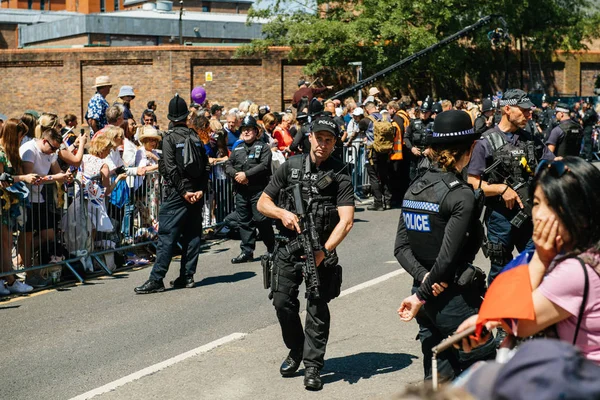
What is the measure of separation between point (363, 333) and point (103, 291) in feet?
11.4

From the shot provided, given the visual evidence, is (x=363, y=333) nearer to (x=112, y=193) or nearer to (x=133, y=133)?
(x=112, y=193)

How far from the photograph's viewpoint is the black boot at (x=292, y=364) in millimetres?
6562

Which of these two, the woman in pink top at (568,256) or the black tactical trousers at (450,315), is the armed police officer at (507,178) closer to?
the black tactical trousers at (450,315)

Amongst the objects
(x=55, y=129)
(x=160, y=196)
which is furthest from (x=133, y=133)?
(x=55, y=129)

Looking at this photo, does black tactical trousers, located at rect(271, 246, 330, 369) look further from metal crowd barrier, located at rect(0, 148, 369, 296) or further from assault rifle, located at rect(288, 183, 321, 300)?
metal crowd barrier, located at rect(0, 148, 369, 296)

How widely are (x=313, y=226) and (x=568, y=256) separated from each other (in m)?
3.20

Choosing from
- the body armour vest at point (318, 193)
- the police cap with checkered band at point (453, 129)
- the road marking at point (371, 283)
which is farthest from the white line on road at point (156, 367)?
the police cap with checkered band at point (453, 129)

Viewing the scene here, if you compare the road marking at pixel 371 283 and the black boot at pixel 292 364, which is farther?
the road marking at pixel 371 283

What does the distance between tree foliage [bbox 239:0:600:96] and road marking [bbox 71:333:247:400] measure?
2421 centimetres

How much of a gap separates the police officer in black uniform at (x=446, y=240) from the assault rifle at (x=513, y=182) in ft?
7.11

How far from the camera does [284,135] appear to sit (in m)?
15.5

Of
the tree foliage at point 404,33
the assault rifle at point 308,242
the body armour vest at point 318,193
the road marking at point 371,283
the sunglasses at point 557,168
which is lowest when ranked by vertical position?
the road marking at point 371,283

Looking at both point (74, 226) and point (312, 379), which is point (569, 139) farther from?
point (312, 379)

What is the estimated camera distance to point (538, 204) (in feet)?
10.4
